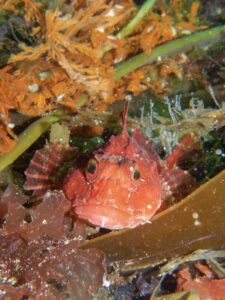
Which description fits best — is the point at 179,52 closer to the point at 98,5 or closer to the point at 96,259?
the point at 98,5

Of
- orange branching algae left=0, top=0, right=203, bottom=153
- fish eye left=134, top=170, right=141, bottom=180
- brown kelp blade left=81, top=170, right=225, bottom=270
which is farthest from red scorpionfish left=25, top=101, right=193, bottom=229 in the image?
orange branching algae left=0, top=0, right=203, bottom=153

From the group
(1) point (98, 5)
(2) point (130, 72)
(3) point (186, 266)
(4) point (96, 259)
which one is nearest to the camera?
(4) point (96, 259)

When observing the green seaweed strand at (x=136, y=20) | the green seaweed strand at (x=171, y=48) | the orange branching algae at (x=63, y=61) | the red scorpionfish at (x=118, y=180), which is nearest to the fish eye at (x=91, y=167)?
the red scorpionfish at (x=118, y=180)

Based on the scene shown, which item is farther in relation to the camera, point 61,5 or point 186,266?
point 61,5

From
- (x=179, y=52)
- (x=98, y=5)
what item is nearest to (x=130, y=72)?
(x=179, y=52)

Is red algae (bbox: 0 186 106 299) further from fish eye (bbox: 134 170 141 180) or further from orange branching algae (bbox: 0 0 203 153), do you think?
orange branching algae (bbox: 0 0 203 153)

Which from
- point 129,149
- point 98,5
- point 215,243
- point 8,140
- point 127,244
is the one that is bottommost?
point 215,243

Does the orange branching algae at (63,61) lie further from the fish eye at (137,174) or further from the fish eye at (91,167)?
the fish eye at (137,174)
